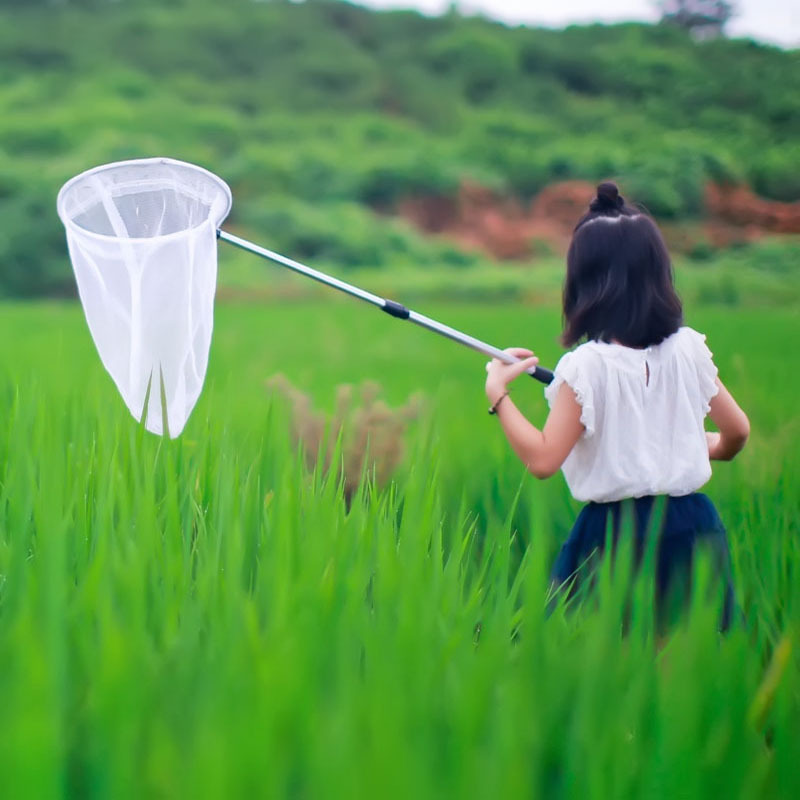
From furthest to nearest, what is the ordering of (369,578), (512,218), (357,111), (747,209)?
(357,111)
(512,218)
(747,209)
(369,578)

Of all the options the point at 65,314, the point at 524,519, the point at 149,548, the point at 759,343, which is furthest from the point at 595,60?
the point at 149,548

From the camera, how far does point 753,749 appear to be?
789mm

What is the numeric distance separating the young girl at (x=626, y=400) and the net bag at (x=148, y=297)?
0.44 m

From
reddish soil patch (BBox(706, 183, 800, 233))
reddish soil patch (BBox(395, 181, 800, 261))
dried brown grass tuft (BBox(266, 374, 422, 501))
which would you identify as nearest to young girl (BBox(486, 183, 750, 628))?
dried brown grass tuft (BBox(266, 374, 422, 501))

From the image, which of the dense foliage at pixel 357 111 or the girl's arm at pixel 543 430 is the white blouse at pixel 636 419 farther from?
the dense foliage at pixel 357 111

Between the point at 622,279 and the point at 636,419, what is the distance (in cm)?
19

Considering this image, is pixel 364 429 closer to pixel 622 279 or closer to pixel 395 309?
pixel 395 309

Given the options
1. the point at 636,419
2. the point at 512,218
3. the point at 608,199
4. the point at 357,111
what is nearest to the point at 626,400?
the point at 636,419

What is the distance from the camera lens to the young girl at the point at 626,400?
1408 mm

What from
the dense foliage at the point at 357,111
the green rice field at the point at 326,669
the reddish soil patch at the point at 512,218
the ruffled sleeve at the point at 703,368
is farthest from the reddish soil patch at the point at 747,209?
the green rice field at the point at 326,669

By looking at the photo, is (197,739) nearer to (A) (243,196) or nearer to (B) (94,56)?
(A) (243,196)

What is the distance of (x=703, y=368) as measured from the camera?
1478mm

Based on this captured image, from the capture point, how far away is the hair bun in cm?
147

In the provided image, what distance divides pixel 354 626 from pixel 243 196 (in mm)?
14816
